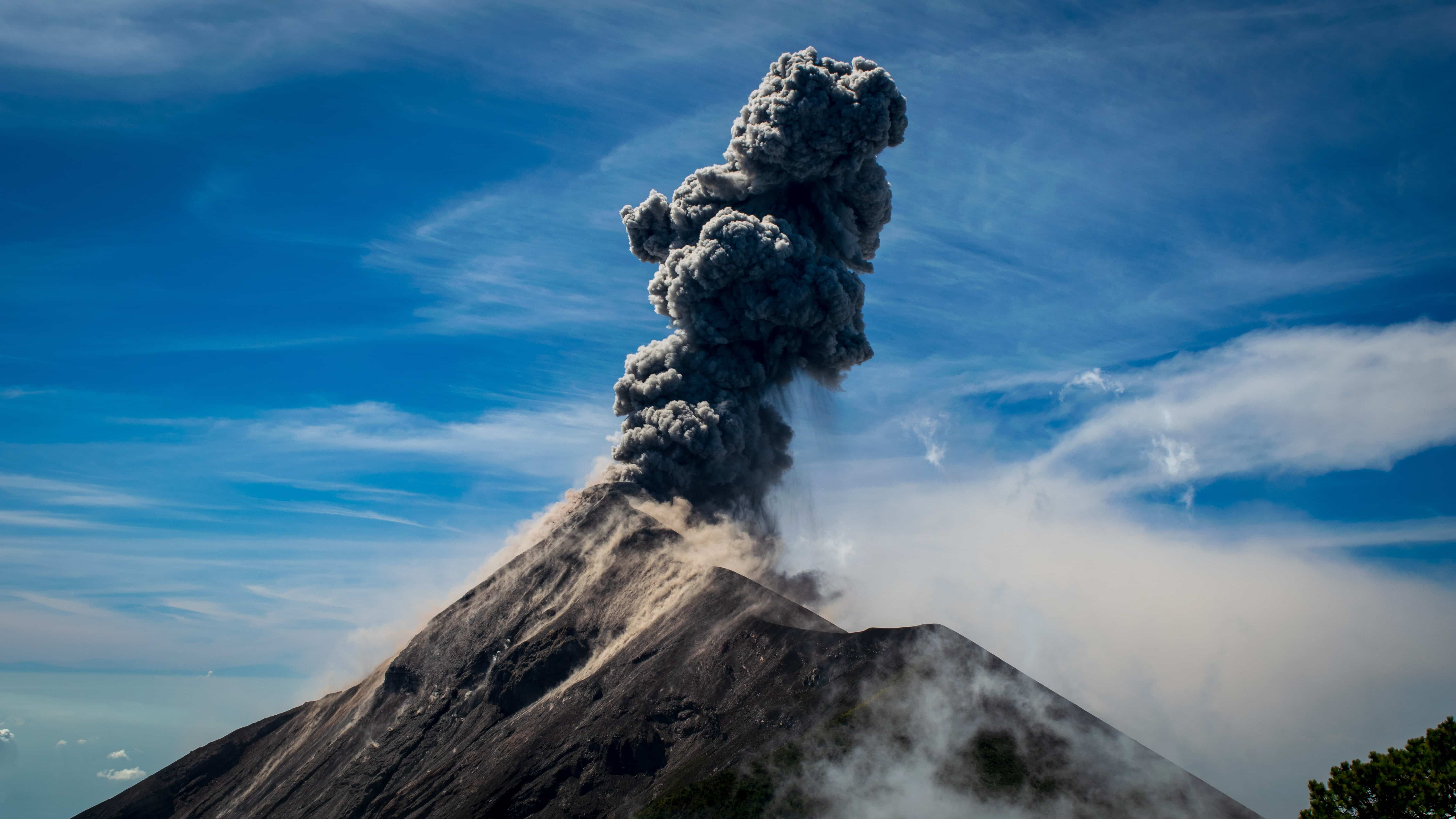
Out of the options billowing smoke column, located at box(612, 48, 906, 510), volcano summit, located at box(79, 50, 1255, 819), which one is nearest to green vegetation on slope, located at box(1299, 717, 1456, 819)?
volcano summit, located at box(79, 50, 1255, 819)

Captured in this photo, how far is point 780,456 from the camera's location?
73.8 m

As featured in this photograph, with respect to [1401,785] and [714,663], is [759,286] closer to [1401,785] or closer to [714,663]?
[714,663]

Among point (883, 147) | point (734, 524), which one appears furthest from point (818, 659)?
point (883, 147)

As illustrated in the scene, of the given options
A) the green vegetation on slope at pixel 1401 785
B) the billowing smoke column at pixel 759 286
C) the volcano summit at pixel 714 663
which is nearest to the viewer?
the green vegetation on slope at pixel 1401 785

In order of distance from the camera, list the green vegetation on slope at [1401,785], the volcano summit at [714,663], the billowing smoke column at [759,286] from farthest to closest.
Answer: the billowing smoke column at [759,286]
the volcano summit at [714,663]
the green vegetation on slope at [1401,785]

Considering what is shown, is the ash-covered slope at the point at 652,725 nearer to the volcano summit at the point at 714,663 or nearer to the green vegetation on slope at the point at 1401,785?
the volcano summit at the point at 714,663

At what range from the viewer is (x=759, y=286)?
69.2m

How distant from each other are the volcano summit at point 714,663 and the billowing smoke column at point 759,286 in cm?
19

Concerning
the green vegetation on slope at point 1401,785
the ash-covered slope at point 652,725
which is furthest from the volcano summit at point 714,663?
the green vegetation on slope at point 1401,785

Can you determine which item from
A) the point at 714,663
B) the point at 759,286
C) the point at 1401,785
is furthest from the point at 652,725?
the point at 759,286

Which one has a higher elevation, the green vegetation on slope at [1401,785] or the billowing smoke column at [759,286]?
the billowing smoke column at [759,286]

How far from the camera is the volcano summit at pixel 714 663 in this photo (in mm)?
37281

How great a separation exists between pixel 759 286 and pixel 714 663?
31.0m

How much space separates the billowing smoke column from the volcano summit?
0.19m
